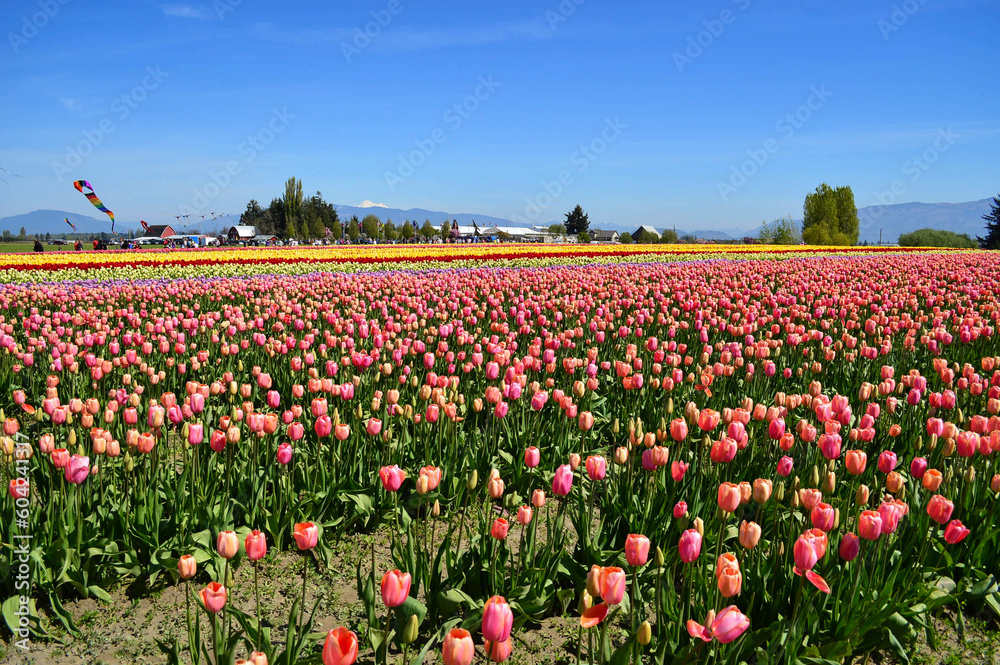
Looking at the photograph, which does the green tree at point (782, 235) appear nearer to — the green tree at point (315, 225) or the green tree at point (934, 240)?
the green tree at point (934, 240)

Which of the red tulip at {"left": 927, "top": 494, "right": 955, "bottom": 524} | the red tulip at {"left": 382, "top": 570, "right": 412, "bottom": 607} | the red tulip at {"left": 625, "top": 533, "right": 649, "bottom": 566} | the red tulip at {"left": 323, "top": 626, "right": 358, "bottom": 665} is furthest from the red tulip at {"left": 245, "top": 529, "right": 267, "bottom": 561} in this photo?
the red tulip at {"left": 927, "top": 494, "right": 955, "bottom": 524}

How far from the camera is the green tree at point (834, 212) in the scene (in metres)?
74.9

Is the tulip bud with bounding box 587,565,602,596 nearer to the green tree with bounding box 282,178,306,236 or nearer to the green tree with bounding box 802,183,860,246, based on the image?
the green tree with bounding box 802,183,860,246

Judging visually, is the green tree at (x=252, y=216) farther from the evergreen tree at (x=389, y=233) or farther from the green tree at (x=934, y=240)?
the green tree at (x=934, y=240)

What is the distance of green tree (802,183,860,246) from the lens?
74.9 metres

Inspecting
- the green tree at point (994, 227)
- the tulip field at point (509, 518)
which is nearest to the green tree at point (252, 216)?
the green tree at point (994, 227)

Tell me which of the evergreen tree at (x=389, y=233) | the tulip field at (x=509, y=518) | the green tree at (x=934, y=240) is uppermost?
the evergreen tree at (x=389, y=233)

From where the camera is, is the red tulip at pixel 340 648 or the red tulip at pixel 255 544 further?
the red tulip at pixel 255 544

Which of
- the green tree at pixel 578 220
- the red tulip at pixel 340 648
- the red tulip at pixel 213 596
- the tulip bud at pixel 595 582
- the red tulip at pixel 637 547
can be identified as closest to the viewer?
the red tulip at pixel 340 648

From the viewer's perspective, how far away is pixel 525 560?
317cm

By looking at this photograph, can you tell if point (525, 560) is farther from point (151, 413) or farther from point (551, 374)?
point (551, 374)

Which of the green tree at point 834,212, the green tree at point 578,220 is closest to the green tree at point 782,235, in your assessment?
the green tree at point 834,212

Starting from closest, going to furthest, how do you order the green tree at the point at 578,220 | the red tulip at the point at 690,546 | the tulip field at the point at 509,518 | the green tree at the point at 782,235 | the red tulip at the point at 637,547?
the red tulip at the point at 637,547 < the red tulip at the point at 690,546 < the tulip field at the point at 509,518 < the green tree at the point at 782,235 < the green tree at the point at 578,220

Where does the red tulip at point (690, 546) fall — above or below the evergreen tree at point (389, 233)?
below
